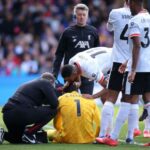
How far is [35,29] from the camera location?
2498 cm

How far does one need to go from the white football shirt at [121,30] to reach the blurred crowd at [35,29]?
1232 centimetres

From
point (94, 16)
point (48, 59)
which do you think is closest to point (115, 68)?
point (48, 59)

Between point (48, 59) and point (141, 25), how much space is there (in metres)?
13.9

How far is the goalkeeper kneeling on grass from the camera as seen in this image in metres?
10.7

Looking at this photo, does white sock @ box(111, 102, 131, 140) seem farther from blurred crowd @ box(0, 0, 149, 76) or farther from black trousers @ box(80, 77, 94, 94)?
blurred crowd @ box(0, 0, 149, 76)

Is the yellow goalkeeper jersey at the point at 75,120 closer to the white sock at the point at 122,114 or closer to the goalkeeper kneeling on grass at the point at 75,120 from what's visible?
the goalkeeper kneeling on grass at the point at 75,120

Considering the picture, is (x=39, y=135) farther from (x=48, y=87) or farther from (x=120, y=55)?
(x=120, y=55)

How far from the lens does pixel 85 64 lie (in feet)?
36.3

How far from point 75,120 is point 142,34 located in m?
1.50

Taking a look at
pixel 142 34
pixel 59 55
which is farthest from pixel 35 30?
pixel 142 34

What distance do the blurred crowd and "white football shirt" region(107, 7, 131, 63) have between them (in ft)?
40.4

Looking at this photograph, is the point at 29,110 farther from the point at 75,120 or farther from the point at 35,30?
the point at 35,30

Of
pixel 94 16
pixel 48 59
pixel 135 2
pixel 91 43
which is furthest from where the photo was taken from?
pixel 94 16

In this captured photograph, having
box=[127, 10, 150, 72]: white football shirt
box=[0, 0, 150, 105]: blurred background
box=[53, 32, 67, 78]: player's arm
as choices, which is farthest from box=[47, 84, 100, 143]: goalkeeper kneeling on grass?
box=[0, 0, 150, 105]: blurred background
